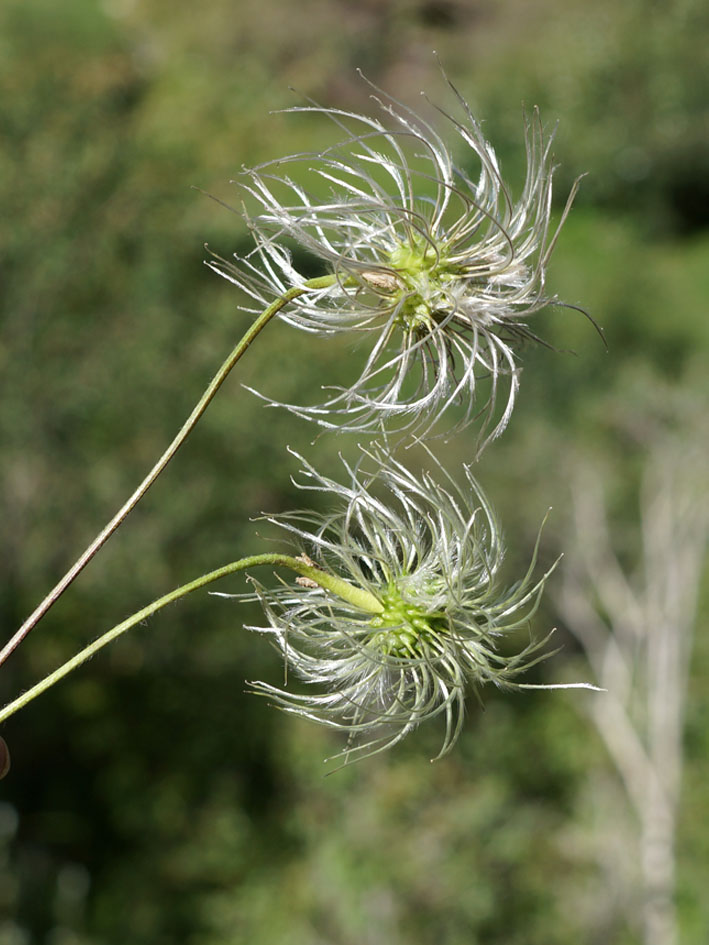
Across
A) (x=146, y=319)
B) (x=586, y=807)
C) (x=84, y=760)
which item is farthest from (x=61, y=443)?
(x=586, y=807)

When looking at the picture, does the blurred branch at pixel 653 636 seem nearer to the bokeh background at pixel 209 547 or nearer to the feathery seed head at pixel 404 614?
the bokeh background at pixel 209 547

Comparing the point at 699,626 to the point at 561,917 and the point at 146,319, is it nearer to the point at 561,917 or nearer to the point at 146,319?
the point at 561,917

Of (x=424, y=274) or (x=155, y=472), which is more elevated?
(x=424, y=274)

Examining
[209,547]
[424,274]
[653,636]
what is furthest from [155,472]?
[209,547]

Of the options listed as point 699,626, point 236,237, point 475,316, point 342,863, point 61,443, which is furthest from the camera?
point 699,626

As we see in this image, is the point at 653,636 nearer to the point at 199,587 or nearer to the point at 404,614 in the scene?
the point at 404,614
